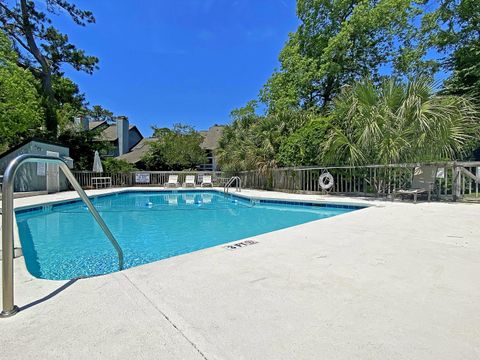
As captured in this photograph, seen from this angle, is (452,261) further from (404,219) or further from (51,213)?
(51,213)

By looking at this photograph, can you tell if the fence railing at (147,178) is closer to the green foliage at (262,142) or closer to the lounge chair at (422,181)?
the green foliage at (262,142)

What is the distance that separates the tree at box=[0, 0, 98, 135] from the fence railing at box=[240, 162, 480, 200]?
14618 millimetres

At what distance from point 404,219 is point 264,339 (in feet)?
16.3

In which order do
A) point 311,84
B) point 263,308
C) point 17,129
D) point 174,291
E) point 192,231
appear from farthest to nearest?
point 311,84
point 17,129
point 192,231
point 174,291
point 263,308

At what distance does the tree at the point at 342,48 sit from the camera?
16.5 meters

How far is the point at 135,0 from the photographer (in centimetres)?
1339

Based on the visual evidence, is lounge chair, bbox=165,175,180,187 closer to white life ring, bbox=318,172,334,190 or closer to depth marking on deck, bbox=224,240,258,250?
white life ring, bbox=318,172,334,190

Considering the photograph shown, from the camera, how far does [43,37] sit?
17328 millimetres

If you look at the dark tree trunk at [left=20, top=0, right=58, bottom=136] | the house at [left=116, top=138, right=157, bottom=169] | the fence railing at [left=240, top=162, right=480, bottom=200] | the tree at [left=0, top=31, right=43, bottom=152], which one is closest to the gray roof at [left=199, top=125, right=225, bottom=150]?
the house at [left=116, top=138, right=157, bottom=169]

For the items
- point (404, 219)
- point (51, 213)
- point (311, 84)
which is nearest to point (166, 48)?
point (311, 84)

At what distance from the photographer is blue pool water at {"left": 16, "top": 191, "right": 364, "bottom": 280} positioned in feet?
13.6

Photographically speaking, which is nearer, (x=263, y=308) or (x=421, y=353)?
(x=421, y=353)

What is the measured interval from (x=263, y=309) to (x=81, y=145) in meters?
20.4

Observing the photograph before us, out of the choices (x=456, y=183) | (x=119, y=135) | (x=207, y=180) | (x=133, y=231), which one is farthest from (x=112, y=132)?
(x=456, y=183)
